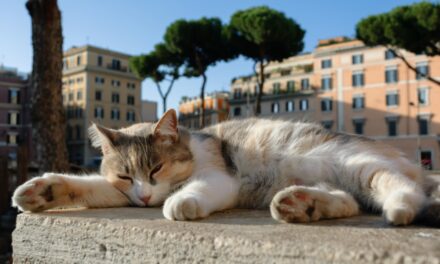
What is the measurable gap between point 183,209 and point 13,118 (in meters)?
36.6

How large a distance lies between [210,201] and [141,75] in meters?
23.8

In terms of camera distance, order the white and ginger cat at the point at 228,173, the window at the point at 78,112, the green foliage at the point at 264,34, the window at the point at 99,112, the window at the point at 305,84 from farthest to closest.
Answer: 1. the window at the point at 78,112
2. the window at the point at 99,112
3. the window at the point at 305,84
4. the green foliage at the point at 264,34
5. the white and ginger cat at the point at 228,173

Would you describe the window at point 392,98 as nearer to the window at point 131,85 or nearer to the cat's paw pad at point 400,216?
the window at point 131,85

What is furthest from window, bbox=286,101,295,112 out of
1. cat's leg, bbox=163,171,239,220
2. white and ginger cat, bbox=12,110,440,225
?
cat's leg, bbox=163,171,239,220

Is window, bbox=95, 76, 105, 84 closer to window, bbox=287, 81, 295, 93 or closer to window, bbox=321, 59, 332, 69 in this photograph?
window, bbox=287, 81, 295, 93

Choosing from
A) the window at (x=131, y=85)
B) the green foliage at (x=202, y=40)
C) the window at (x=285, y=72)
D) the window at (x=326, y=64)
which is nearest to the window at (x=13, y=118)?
the window at (x=131, y=85)

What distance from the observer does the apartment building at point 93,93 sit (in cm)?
3562

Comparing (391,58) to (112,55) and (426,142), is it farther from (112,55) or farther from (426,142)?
(112,55)

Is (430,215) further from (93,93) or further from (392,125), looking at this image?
(93,93)

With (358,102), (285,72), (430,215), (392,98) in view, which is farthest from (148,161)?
(285,72)

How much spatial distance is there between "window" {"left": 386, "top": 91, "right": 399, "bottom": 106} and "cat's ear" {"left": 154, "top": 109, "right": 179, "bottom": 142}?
28357mm

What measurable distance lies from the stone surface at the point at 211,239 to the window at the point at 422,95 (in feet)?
92.3

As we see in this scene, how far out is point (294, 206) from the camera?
1.32m

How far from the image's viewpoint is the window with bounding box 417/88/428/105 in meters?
26.8
